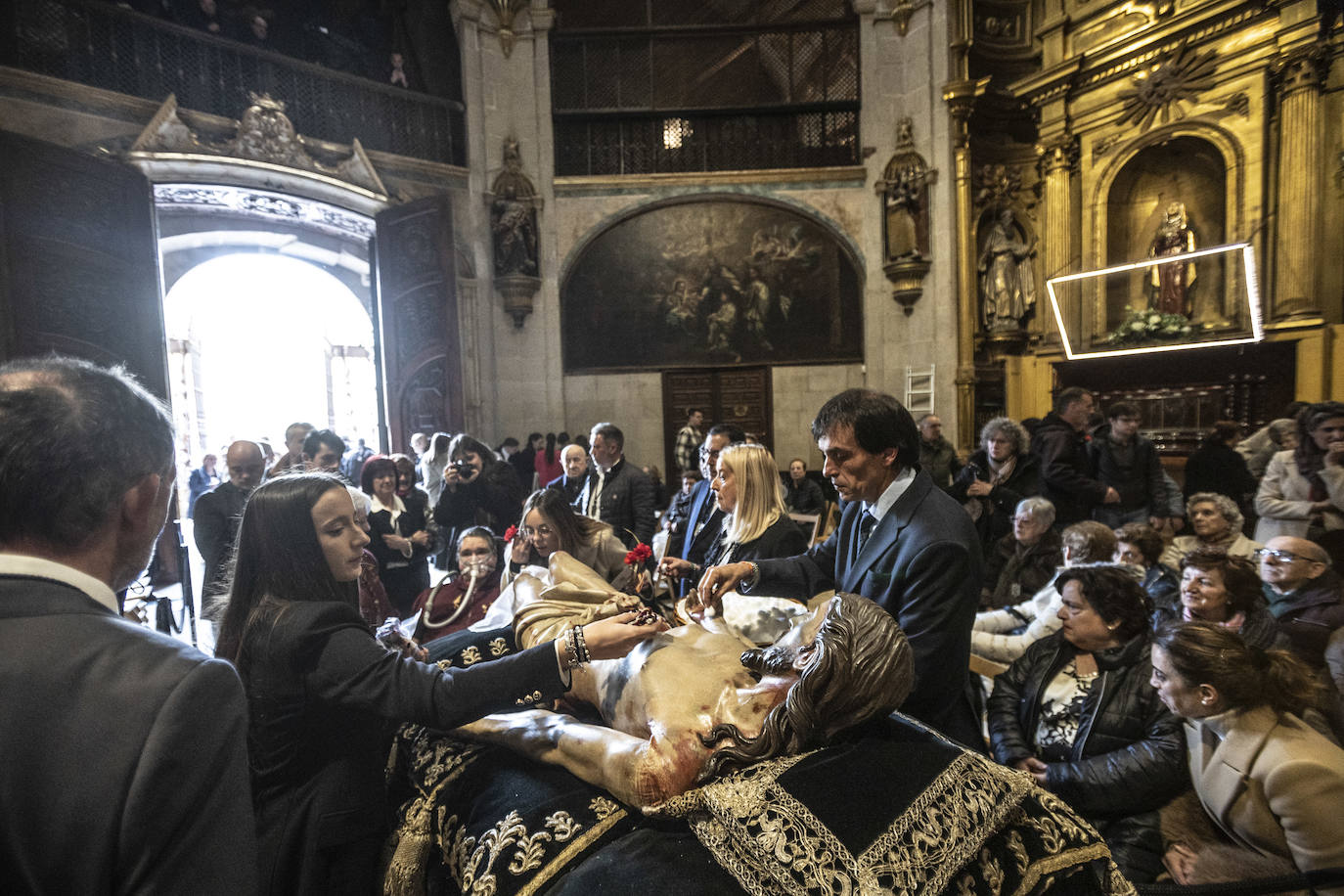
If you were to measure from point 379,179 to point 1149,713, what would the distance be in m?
10.6

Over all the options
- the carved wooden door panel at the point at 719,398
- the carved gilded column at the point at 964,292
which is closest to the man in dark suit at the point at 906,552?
the carved wooden door panel at the point at 719,398

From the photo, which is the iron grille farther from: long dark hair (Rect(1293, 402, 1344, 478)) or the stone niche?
long dark hair (Rect(1293, 402, 1344, 478))

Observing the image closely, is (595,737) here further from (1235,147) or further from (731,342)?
(1235,147)

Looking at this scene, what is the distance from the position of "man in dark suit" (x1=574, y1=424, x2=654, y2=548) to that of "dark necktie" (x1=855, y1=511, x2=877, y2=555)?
2840mm

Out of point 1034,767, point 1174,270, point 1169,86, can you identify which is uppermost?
point 1169,86

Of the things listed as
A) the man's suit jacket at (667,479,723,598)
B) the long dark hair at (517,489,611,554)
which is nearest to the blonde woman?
the man's suit jacket at (667,479,723,598)

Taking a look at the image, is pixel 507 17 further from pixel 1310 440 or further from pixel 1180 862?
pixel 1180 862

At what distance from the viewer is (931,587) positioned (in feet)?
5.65

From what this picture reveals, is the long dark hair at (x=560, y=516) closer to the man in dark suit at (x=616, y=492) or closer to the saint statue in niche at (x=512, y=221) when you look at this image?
the man in dark suit at (x=616, y=492)

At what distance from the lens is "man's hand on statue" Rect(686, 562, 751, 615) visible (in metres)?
2.01

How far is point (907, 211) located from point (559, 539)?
33.5ft

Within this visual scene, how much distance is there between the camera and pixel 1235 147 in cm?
966

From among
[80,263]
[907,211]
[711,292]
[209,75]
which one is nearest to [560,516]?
[80,263]

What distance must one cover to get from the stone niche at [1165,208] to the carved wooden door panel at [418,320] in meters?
10.6
